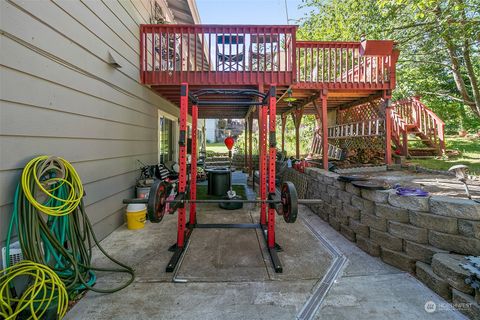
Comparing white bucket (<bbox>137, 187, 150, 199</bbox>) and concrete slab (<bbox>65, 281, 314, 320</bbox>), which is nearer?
concrete slab (<bbox>65, 281, 314, 320</bbox>)

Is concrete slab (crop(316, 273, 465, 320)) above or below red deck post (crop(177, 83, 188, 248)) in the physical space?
below

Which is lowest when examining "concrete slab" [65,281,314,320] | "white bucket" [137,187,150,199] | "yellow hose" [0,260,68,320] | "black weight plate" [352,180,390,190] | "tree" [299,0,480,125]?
"concrete slab" [65,281,314,320]

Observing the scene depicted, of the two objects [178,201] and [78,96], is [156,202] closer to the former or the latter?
[178,201]

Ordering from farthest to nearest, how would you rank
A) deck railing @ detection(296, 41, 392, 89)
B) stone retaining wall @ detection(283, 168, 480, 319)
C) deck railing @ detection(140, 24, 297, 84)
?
deck railing @ detection(296, 41, 392, 89) → deck railing @ detection(140, 24, 297, 84) → stone retaining wall @ detection(283, 168, 480, 319)

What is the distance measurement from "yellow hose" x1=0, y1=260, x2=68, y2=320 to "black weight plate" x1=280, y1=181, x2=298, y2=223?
6.47 feet

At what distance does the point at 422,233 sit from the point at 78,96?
382 centimetres

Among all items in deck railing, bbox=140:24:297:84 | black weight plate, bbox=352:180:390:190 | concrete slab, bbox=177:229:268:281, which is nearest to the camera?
concrete slab, bbox=177:229:268:281

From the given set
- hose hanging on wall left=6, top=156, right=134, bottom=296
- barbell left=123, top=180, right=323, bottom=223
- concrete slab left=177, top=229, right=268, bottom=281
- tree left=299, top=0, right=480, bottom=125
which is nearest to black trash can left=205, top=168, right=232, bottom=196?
concrete slab left=177, top=229, right=268, bottom=281

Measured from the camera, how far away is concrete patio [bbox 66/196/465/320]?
186 cm

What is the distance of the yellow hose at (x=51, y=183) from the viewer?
181 centimetres

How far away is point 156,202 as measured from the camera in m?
2.50

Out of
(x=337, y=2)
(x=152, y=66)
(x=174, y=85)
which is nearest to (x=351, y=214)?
(x=174, y=85)

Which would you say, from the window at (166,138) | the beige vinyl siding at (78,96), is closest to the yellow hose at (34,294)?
the beige vinyl siding at (78,96)

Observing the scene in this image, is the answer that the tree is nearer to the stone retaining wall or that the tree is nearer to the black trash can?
the stone retaining wall
